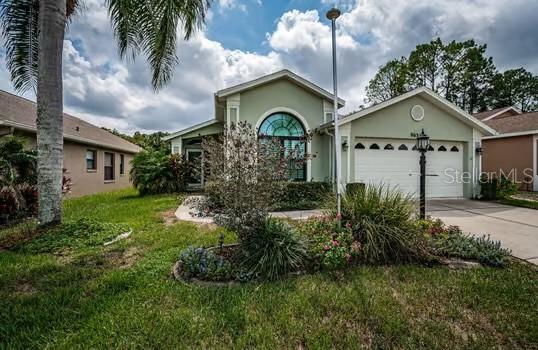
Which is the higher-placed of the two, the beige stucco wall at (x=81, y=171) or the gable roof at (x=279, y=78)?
the gable roof at (x=279, y=78)

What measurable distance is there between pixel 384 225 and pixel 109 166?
57.4 ft

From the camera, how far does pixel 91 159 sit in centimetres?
1467

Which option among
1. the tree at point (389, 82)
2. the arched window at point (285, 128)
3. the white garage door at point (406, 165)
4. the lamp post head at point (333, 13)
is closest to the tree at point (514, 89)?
the tree at point (389, 82)

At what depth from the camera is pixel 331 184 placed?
1060 centimetres

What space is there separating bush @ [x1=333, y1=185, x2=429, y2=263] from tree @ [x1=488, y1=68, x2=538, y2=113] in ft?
121

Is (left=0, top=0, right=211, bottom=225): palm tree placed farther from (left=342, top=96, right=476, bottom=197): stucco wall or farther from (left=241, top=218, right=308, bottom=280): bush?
(left=342, top=96, right=476, bottom=197): stucco wall

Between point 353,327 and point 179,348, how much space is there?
163cm

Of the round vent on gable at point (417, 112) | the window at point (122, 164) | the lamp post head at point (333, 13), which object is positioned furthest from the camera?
the window at point (122, 164)

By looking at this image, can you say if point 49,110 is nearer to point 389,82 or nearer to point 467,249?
point 467,249

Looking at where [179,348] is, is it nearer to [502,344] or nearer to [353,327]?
[353,327]

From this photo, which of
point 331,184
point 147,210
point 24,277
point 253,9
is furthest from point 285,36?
point 24,277

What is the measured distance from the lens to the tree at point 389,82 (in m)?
30.3

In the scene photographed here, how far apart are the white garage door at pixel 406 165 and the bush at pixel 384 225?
6.28 meters

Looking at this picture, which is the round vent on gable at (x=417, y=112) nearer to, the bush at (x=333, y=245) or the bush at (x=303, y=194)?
the bush at (x=303, y=194)
